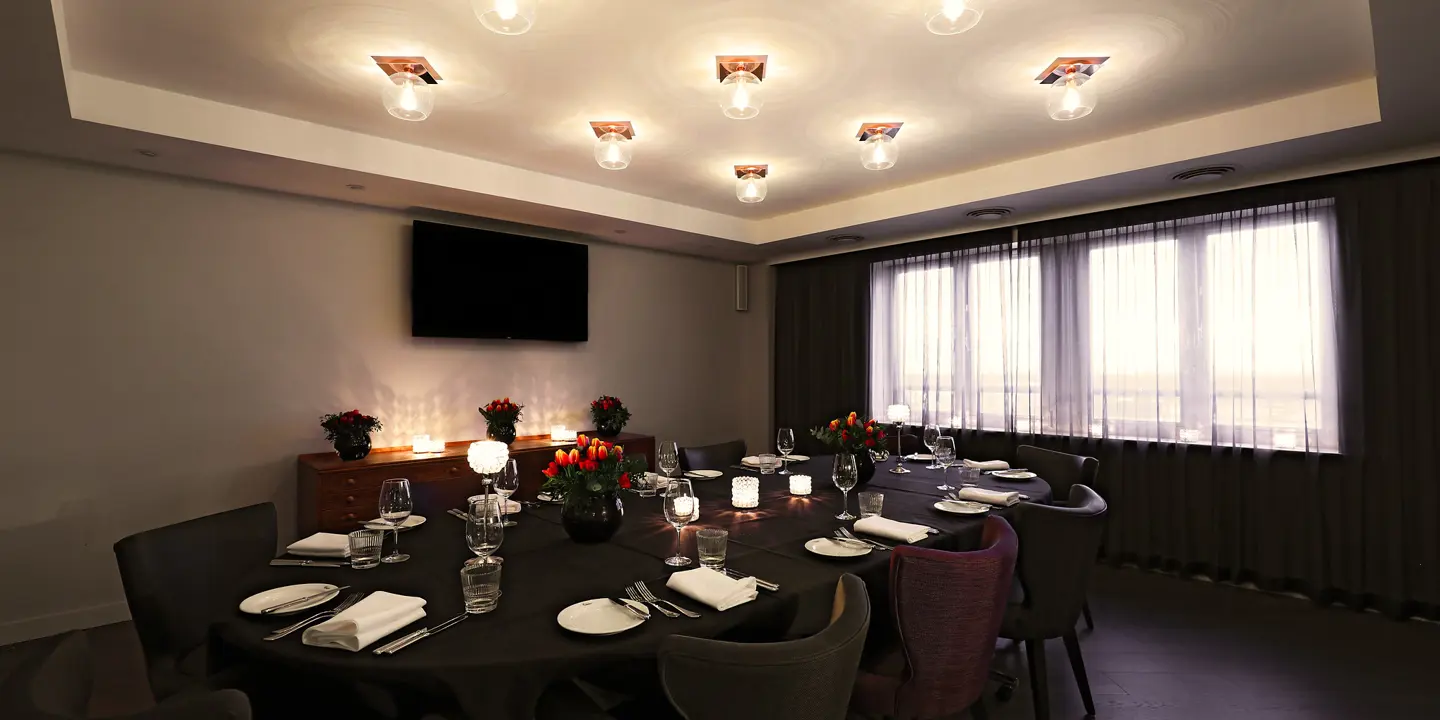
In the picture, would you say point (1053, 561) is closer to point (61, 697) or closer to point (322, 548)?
point (322, 548)

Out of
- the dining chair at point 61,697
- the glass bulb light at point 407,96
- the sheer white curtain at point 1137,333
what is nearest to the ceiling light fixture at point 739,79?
the glass bulb light at point 407,96

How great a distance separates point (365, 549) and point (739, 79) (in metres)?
2.34

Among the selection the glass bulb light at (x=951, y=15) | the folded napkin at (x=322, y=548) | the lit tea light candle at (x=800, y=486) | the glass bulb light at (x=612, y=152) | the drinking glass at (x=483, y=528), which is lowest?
the folded napkin at (x=322, y=548)

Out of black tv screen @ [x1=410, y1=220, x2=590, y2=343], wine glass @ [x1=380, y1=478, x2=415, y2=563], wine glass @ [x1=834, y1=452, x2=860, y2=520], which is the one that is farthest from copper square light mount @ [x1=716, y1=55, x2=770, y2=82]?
black tv screen @ [x1=410, y1=220, x2=590, y2=343]

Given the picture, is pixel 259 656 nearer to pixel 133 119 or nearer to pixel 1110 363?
pixel 133 119

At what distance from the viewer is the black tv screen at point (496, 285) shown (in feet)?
15.6

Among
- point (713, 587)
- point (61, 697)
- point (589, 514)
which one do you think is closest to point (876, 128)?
point (589, 514)

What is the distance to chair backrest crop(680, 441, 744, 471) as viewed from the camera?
3.81 metres

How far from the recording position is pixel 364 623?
1.45m

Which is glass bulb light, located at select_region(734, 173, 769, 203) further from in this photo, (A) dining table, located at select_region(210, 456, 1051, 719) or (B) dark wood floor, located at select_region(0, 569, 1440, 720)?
(B) dark wood floor, located at select_region(0, 569, 1440, 720)

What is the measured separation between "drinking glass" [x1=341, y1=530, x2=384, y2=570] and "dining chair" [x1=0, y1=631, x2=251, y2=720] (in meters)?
0.68

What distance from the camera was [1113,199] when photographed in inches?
179

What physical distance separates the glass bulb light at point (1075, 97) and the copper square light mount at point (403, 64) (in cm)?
285

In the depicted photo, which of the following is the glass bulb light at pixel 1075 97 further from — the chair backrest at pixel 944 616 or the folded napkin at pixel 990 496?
the chair backrest at pixel 944 616
